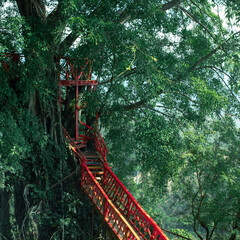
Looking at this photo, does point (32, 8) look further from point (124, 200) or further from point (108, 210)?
point (124, 200)

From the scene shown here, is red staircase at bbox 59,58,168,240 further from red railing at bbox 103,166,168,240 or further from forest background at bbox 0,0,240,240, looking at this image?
forest background at bbox 0,0,240,240

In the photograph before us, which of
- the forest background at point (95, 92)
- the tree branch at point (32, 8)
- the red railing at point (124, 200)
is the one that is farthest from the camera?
the tree branch at point (32, 8)

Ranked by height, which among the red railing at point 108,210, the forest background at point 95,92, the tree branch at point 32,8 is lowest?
the red railing at point 108,210

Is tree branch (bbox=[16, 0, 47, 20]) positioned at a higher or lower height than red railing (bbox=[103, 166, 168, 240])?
higher

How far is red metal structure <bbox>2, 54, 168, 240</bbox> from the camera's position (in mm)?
5262

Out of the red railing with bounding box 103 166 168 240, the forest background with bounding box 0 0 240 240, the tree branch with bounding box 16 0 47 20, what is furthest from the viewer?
the tree branch with bounding box 16 0 47 20

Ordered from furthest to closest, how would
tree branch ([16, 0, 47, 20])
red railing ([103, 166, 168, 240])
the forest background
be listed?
tree branch ([16, 0, 47, 20]) < red railing ([103, 166, 168, 240]) < the forest background

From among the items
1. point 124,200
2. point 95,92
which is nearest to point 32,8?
point 95,92

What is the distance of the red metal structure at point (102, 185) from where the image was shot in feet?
17.3

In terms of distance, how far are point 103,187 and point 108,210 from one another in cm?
126

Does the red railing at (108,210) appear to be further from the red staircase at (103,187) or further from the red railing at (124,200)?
the red railing at (124,200)

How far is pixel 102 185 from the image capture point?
6.95 metres

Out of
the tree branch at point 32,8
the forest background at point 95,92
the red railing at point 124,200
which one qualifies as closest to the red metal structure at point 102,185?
the red railing at point 124,200

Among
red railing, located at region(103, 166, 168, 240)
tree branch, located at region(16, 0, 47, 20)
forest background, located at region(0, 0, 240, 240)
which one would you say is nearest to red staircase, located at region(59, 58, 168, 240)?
red railing, located at region(103, 166, 168, 240)
